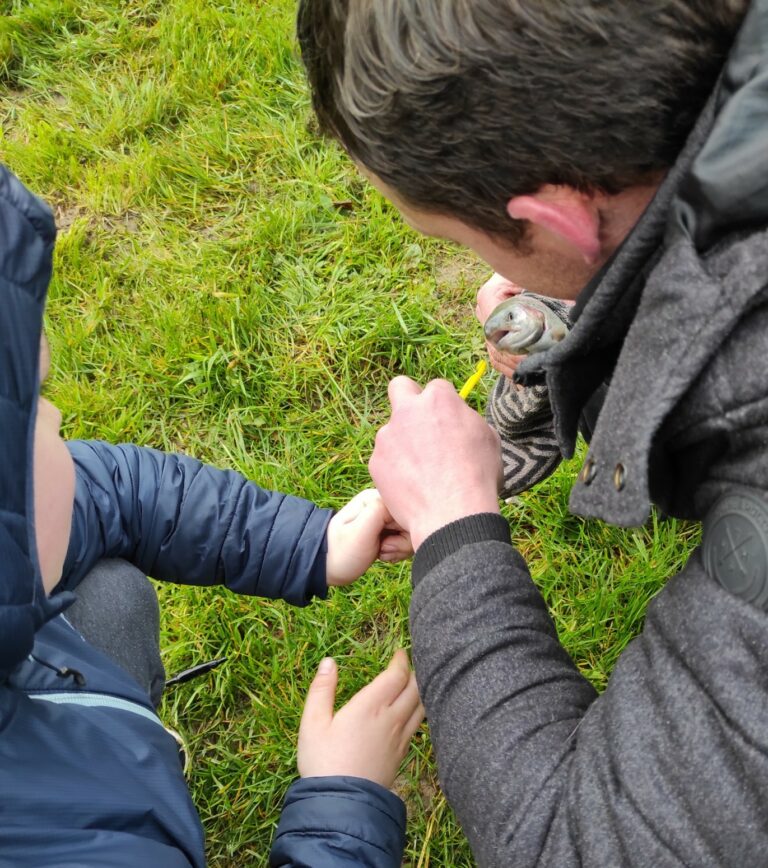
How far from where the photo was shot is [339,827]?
124 cm

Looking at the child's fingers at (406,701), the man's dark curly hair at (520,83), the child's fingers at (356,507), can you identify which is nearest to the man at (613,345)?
the man's dark curly hair at (520,83)

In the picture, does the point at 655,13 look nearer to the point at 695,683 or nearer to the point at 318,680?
the point at 695,683

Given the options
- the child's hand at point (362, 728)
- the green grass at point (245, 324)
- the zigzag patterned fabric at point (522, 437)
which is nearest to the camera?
the child's hand at point (362, 728)

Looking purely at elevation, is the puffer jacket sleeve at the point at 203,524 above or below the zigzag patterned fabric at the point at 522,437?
below

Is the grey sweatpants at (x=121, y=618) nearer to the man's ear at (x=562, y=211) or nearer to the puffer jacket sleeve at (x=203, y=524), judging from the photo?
the puffer jacket sleeve at (x=203, y=524)

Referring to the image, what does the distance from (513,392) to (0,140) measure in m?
1.93

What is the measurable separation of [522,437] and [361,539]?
0.43 meters

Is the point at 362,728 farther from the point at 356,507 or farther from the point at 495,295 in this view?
the point at 495,295

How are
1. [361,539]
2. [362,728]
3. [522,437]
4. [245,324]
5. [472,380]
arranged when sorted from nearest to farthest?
[362,728] < [361,539] < [472,380] < [522,437] < [245,324]

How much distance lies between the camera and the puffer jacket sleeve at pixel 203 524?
1514 millimetres

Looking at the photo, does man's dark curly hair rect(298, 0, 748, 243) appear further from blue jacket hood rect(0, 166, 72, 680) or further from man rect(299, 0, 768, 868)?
blue jacket hood rect(0, 166, 72, 680)

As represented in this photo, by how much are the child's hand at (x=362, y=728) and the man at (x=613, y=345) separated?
0.28 meters

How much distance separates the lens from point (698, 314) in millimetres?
830

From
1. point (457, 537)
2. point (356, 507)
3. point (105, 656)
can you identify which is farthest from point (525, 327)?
point (105, 656)
